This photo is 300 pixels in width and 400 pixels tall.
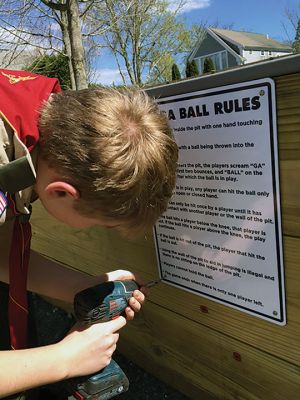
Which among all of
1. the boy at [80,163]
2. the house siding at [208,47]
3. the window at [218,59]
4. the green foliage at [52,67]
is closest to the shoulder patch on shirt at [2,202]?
the boy at [80,163]

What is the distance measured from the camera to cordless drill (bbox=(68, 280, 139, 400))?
5.16ft

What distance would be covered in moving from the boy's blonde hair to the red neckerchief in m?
0.05

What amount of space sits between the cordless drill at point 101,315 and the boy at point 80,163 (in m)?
0.11

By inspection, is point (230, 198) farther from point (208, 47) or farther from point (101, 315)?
point (208, 47)

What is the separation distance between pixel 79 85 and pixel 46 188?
9.81 metres

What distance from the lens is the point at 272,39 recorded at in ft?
163

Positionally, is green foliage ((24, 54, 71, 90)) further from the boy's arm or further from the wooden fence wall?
the boy's arm

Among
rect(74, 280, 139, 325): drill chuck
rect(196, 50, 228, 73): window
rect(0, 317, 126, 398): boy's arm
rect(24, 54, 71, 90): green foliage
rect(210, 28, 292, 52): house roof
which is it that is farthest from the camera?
rect(196, 50, 228, 73): window

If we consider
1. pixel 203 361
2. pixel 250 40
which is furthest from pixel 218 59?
pixel 203 361

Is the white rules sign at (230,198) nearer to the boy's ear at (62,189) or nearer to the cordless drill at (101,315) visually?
the cordless drill at (101,315)

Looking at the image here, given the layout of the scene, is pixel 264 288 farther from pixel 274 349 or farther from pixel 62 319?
pixel 62 319

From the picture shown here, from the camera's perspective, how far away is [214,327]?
180 cm

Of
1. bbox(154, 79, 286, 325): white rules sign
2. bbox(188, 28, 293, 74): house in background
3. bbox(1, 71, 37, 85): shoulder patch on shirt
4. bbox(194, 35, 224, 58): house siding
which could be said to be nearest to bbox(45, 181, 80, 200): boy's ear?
bbox(1, 71, 37, 85): shoulder patch on shirt

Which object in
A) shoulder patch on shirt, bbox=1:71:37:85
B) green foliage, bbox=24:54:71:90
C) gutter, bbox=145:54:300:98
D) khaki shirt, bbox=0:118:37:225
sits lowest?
khaki shirt, bbox=0:118:37:225
